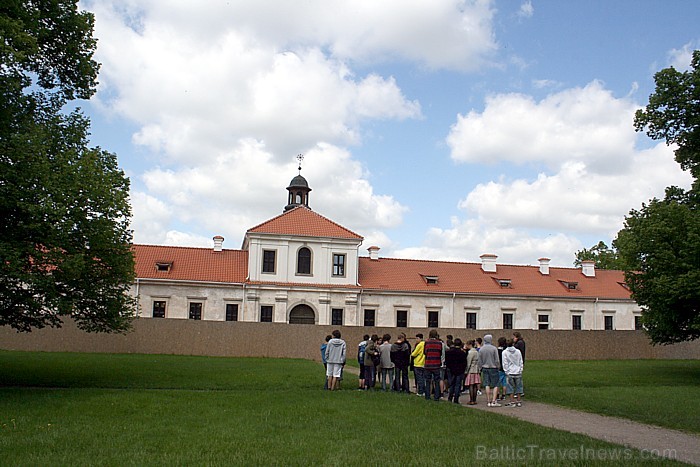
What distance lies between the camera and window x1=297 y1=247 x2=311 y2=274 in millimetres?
45059

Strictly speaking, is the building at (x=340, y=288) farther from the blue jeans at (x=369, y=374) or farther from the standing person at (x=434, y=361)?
the standing person at (x=434, y=361)

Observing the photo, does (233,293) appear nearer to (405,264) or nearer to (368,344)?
(405,264)

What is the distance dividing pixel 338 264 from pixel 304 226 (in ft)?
11.6

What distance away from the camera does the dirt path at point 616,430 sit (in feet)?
33.5

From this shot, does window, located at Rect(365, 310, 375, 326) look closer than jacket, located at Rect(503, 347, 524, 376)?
No

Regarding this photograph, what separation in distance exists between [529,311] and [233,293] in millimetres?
21301

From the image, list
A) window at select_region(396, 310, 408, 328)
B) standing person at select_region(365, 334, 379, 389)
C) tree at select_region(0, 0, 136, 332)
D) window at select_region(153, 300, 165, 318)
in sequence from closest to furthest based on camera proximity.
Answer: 1. tree at select_region(0, 0, 136, 332)
2. standing person at select_region(365, 334, 379, 389)
3. window at select_region(153, 300, 165, 318)
4. window at select_region(396, 310, 408, 328)

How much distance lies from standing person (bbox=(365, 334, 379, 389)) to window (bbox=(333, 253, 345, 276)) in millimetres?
26380

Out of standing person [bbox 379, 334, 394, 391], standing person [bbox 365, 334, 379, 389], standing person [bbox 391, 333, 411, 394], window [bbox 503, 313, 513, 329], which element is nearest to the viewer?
standing person [bbox 391, 333, 411, 394]

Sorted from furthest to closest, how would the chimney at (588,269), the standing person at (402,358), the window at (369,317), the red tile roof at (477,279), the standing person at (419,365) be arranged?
the chimney at (588,269)
the red tile roof at (477,279)
the window at (369,317)
the standing person at (402,358)
the standing person at (419,365)

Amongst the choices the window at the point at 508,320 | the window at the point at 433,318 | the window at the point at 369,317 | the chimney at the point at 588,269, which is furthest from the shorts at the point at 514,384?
the chimney at the point at 588,269

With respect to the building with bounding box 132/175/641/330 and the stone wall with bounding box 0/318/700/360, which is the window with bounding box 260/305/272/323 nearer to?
the building with bounding box 132/175/641/330

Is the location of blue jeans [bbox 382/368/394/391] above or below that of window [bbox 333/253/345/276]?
below

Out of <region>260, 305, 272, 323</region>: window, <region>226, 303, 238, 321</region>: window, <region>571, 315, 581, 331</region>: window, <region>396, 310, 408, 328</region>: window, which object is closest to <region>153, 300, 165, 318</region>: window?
<region>226, 303, 238, 321</region>: window
